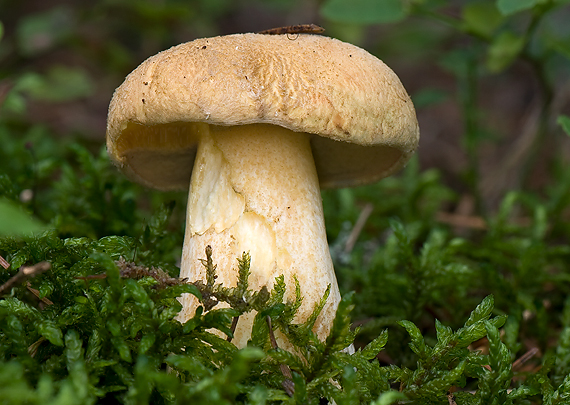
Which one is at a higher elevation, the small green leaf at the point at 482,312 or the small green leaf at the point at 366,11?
the small green leaf at the point at 366,11

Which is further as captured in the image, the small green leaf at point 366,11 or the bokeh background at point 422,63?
the bokeh background at point 422,63

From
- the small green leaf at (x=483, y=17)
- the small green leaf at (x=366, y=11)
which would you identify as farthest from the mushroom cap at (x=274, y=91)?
the small green leaf at (x=483, y=17)

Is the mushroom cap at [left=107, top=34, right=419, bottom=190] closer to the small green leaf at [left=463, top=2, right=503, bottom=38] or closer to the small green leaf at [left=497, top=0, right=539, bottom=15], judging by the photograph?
the small green leaf at [left=497, top=0, right=539, bottom=15]

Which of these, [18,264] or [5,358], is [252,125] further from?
[5,358]

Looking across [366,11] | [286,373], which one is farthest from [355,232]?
[286,373]

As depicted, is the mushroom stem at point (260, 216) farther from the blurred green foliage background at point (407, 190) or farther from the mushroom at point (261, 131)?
the blurred green foliage background at point (407, 190)

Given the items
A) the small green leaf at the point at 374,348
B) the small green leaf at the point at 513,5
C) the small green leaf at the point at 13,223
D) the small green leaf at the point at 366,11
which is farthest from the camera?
the small green leaf at the point at 366,11

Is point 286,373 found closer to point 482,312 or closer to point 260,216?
point 260,216

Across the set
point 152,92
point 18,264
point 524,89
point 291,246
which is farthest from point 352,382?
point 524,89
